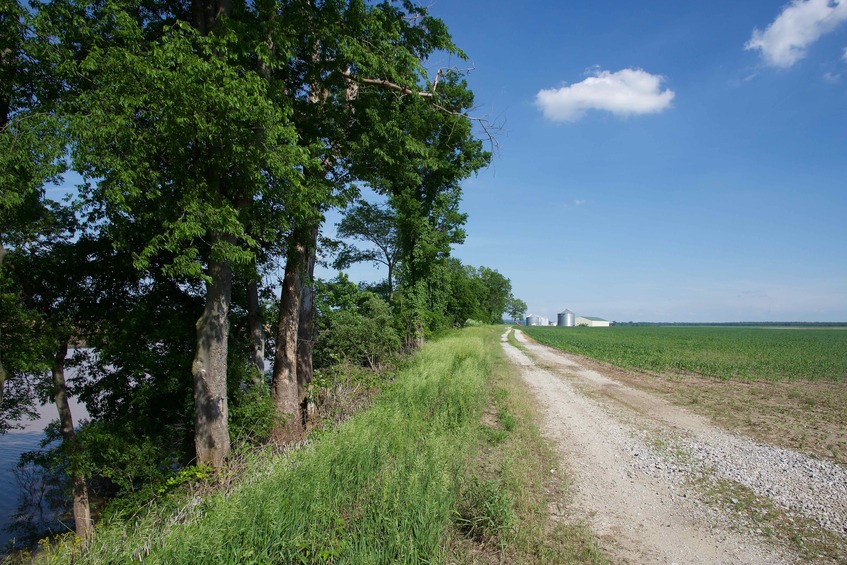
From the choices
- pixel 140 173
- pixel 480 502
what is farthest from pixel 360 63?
pixel 480 502

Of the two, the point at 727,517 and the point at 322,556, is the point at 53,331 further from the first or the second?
the point at 727,517

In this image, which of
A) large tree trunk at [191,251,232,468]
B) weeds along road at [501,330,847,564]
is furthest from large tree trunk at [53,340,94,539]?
weeds along road at [501,330,847,564]

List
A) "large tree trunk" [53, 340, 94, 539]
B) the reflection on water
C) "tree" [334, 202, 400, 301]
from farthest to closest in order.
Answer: "tree" [334, 202, 400, 301] < the reflection on water < "large tree trunk" [53, 340, 94, 539]

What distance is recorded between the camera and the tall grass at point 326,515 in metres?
3.53

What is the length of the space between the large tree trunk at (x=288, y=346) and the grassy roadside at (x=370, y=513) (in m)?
5.18

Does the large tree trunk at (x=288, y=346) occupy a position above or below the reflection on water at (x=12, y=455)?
above

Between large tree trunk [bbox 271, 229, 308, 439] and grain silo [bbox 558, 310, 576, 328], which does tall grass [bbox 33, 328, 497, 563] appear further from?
grain silo [bbox 558, 310, 576, 328]

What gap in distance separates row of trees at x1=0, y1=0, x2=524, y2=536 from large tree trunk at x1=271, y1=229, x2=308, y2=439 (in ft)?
0.19

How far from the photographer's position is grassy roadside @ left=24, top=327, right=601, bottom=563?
3.61m

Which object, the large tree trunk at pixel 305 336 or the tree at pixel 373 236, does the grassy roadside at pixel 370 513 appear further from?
the tree at pixel 373 236

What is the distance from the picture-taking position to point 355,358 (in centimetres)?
1716

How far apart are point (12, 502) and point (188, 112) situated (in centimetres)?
1179

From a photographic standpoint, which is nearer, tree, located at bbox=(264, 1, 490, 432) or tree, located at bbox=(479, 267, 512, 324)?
tree, located at bbox=(264, 1, 490, 432)

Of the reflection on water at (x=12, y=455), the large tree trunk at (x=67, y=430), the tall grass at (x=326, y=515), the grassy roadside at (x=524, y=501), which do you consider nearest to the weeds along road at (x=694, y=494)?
the grassy roadside at (x=524, y=501)
